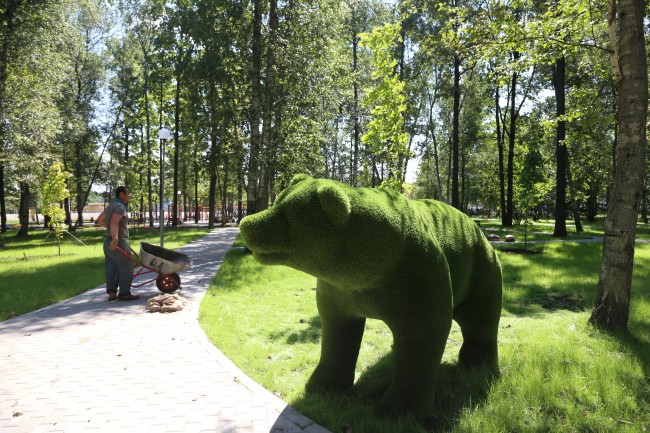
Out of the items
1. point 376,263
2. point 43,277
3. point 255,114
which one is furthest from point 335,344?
point 255,114

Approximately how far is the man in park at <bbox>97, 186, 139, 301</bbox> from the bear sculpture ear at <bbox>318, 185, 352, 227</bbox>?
19.1ft

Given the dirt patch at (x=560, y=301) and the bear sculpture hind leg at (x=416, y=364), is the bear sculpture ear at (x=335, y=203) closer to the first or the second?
the bear sculpture hind leg at (x=416, y=364)

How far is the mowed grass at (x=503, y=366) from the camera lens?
3211 mm

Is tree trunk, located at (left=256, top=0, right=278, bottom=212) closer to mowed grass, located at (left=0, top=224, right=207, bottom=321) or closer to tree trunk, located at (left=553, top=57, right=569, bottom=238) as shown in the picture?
mowed grass, located at (left=0, top=224, right=207, bottom=321)

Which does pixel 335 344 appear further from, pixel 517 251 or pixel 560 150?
pixel 560 150

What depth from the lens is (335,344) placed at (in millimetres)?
3648

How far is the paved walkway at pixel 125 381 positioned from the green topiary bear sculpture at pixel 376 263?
0.81 m

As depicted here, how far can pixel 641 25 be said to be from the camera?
5.13 m

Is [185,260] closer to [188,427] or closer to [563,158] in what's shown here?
[188,427]

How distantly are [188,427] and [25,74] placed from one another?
20.8 m

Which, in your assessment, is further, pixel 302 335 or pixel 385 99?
pixel 385 99

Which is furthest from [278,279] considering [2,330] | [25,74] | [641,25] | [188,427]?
[25,74]

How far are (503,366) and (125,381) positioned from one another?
4.05 meters

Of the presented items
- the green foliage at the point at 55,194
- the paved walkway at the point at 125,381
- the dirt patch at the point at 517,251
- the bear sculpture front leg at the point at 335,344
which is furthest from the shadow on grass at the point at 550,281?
the green foliage at the point at 55,194
